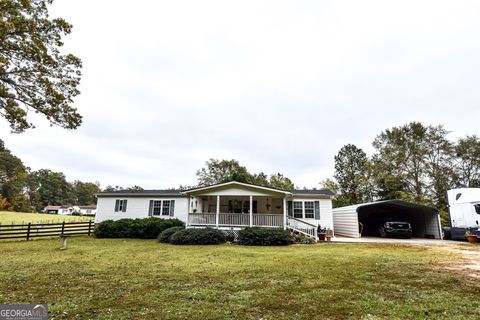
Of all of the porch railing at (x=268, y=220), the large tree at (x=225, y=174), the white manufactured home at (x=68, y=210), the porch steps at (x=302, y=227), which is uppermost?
the large tree at (x=225, y=174)

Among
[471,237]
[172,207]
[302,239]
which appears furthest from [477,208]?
[172,207]

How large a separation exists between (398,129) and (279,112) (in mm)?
23305

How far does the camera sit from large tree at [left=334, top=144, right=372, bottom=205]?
35.8m

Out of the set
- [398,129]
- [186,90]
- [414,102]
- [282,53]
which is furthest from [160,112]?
[398,129]

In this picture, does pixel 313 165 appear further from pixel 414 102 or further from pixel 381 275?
pixel 381 275

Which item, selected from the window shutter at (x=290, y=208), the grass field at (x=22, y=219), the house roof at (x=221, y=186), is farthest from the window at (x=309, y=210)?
the grass field at (x=22, y=219)

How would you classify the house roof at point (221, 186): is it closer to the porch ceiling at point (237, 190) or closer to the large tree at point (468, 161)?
the porch ceiling at point (237, 190)

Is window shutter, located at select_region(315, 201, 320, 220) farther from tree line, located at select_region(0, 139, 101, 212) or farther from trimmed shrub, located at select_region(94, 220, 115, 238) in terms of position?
tree line, located at select_region(0, 139, 101, 212)

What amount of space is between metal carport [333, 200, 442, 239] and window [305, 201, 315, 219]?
3.23m

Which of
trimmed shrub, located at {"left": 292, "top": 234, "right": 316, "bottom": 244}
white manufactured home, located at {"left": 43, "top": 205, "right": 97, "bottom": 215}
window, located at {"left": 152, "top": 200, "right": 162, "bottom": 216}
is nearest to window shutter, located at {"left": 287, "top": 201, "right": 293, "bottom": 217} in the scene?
trimmed shrub, located at {"left": 292, "top": 234, "right": 316, "bottom": 244}

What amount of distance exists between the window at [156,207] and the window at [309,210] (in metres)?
12.0

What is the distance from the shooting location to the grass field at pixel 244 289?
13.6 ft

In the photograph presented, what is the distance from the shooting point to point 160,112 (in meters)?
20.8

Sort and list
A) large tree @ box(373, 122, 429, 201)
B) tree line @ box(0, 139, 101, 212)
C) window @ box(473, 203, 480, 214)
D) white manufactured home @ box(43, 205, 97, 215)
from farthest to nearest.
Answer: white manufactured home @ box(43, 205, 97, 215) < tree line @ box(0, 139, 101, 212) < large tree @ box(373, 122, 429, 201) < window @ box(473, 203, 480, 214)
